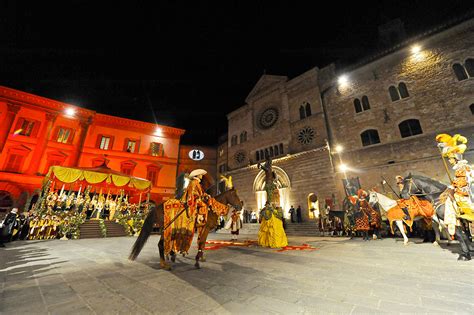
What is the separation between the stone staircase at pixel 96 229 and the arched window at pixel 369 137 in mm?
19805

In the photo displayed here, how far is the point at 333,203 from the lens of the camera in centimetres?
1387

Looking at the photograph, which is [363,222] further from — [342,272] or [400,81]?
[400,81]

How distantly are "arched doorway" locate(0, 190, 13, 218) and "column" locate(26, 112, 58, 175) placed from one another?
2081 millimetres

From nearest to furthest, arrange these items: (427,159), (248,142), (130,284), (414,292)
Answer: (414,292) < (130,284) < (427,159) < (248,142)

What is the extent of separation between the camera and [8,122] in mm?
16156

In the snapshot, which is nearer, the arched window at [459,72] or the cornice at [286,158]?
the arched window at [459,72]

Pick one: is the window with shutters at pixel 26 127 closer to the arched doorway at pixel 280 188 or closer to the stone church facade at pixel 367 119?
the stone church facade at pixel 367 119

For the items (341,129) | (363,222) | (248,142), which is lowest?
(363,222)

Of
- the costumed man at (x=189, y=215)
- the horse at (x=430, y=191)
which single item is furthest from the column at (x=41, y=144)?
the horse at (x=430, y=191)

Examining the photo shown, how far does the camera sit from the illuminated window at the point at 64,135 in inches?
733

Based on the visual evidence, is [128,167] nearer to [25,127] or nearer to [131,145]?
[131,145]

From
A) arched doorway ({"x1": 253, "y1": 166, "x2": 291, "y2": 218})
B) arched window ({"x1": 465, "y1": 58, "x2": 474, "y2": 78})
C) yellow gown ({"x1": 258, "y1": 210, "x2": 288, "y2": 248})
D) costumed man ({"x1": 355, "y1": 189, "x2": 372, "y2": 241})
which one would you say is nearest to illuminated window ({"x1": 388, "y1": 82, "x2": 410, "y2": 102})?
arched window ({"x1": 465, "y1": 58, "x2": 474, "y2": 78})

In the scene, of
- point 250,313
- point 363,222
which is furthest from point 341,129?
point 250,313

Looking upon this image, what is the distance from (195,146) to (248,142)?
26.5 feet
